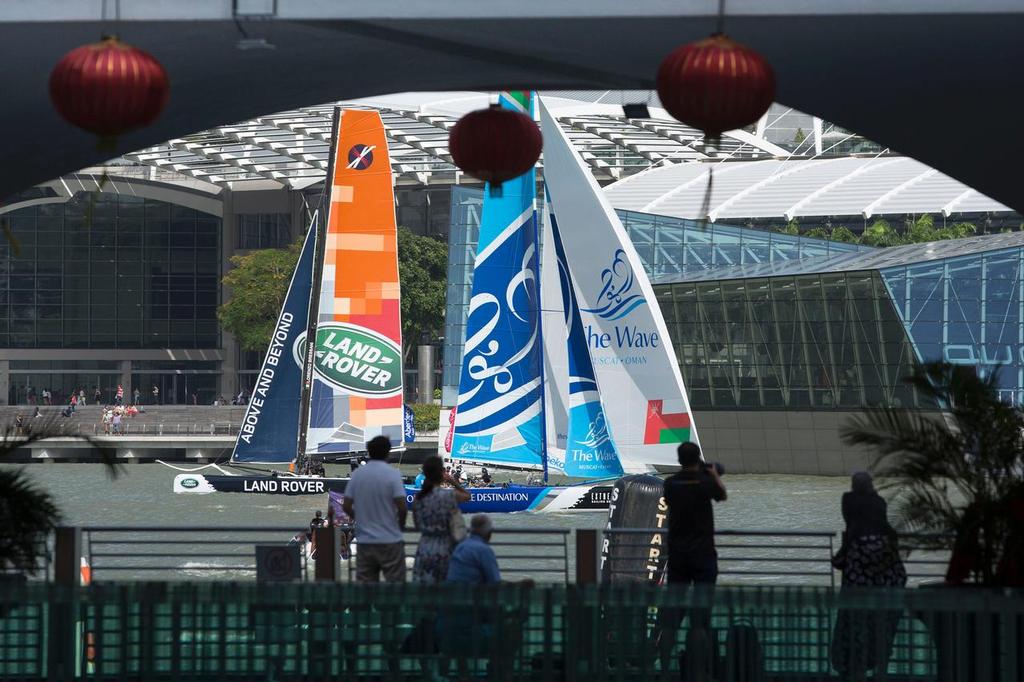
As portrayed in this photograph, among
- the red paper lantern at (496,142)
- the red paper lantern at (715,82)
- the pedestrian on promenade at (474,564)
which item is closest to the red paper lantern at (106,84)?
the red paper lantern at (496,142)

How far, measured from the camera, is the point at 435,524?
26.9 feet

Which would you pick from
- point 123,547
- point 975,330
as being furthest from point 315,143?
point 123,547

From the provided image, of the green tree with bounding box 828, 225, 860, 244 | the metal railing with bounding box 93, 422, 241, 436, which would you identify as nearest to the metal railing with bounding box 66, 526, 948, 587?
the metal railing with bounding box 93, 422, 241, 436

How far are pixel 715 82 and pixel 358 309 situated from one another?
2752 cm

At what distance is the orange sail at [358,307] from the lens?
107 feet

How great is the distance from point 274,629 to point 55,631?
0.84 meters

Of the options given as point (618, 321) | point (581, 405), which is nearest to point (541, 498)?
point (581, 405)

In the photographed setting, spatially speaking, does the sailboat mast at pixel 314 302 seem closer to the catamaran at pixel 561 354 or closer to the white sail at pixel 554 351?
the catamaran at pixel 561 354

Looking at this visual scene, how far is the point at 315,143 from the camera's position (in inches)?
2894

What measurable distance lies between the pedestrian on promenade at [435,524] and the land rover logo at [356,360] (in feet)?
84.7

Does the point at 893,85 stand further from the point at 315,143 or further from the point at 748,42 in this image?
the point at 315,143

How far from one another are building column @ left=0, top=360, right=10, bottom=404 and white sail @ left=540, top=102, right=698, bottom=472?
215 feet

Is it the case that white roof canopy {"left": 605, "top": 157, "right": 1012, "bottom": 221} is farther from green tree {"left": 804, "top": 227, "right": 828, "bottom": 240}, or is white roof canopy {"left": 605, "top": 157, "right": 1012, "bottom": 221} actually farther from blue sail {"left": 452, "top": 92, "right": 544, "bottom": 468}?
blue sail {"left": 452, "top": 92, "right": 544, "bottom": 468}

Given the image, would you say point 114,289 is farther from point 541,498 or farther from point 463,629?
point 463,629
